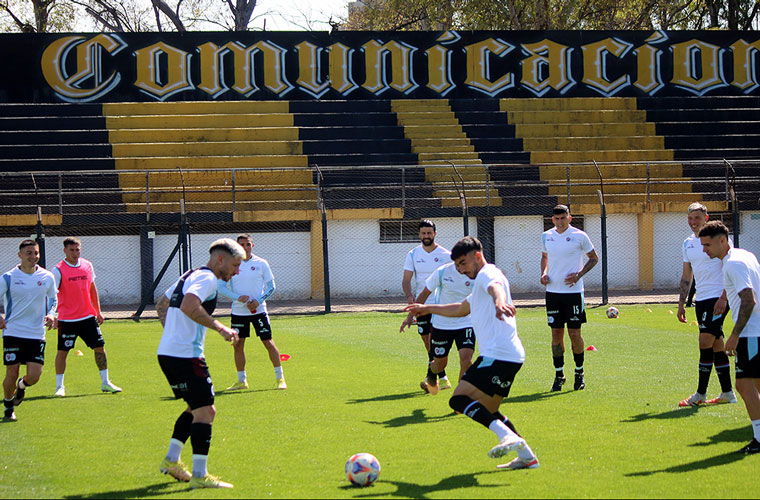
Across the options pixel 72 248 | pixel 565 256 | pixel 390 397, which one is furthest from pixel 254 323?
pixel 565 256

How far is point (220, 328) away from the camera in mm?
6746

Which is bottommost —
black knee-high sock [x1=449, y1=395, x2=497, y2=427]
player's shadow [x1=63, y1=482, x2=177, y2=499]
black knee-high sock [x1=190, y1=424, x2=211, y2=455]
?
player's shadow [x1=63, y1=482, x2=177, y2=499]

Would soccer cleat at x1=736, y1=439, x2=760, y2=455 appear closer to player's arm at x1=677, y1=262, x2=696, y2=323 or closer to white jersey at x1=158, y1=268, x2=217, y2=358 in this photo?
player's arm at x1=677, y1=262, x2=696, y2=323

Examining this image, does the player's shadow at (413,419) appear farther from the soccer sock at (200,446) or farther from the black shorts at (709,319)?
the black shorts at (709,319)

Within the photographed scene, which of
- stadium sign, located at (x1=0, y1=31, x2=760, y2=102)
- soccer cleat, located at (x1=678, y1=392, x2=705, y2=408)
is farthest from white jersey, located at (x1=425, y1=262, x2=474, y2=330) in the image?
stadium sign, located at (x1=0, y1=31, x2=760, y2=102)

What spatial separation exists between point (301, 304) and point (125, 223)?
5.56m

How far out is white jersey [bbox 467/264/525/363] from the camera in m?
7.25

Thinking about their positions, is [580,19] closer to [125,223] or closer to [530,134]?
[530,134]

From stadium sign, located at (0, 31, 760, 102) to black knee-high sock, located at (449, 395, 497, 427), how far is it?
86.7 ft

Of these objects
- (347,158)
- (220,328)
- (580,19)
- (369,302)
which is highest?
(580,19)

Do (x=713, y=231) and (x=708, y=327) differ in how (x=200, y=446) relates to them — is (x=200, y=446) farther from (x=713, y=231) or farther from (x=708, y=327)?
(x=708, y=327)

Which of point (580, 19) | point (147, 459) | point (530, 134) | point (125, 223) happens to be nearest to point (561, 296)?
point (147, 459)

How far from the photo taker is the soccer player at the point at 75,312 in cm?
1169

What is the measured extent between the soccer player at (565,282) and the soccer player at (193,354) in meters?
5.37
